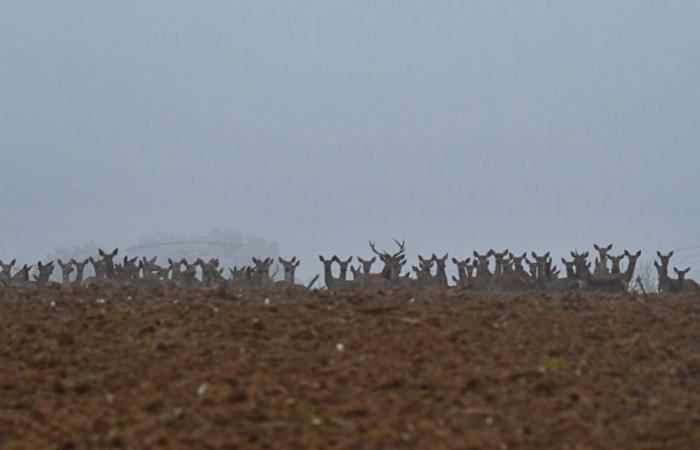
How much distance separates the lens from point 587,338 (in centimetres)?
910

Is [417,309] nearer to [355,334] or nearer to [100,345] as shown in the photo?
[355,334]

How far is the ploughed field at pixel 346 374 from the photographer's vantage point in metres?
6.54

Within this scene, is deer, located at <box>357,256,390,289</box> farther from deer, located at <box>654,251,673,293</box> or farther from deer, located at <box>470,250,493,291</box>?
deer, located at <box>654,251,673,293</box>

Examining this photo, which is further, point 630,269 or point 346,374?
point 630,269

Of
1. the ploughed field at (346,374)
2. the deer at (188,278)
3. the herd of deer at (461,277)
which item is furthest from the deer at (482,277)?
the ploughed field at (346,374)

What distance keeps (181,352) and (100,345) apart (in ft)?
2.79

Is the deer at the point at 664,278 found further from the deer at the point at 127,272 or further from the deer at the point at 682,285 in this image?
the deer at the point at 127,272

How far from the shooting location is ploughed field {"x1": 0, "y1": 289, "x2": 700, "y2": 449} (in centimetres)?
654

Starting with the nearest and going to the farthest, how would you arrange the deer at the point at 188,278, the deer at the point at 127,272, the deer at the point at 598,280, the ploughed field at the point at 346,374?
the ploughed field at the point at 346,374, the deer at the point at 598,280, the deer at the point at 188,278, the deer at the point at 127,272

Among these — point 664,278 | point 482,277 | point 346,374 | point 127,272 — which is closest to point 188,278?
point 127,272

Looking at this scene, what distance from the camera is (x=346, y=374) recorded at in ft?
25.2

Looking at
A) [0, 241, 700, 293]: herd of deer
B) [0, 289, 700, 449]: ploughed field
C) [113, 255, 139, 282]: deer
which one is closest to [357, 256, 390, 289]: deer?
[0, 241, 700, 293]: herd of deer

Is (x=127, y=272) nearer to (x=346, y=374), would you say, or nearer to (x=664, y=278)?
(x=664, y=278)

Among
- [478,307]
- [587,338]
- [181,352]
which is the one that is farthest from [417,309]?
[181,352]
